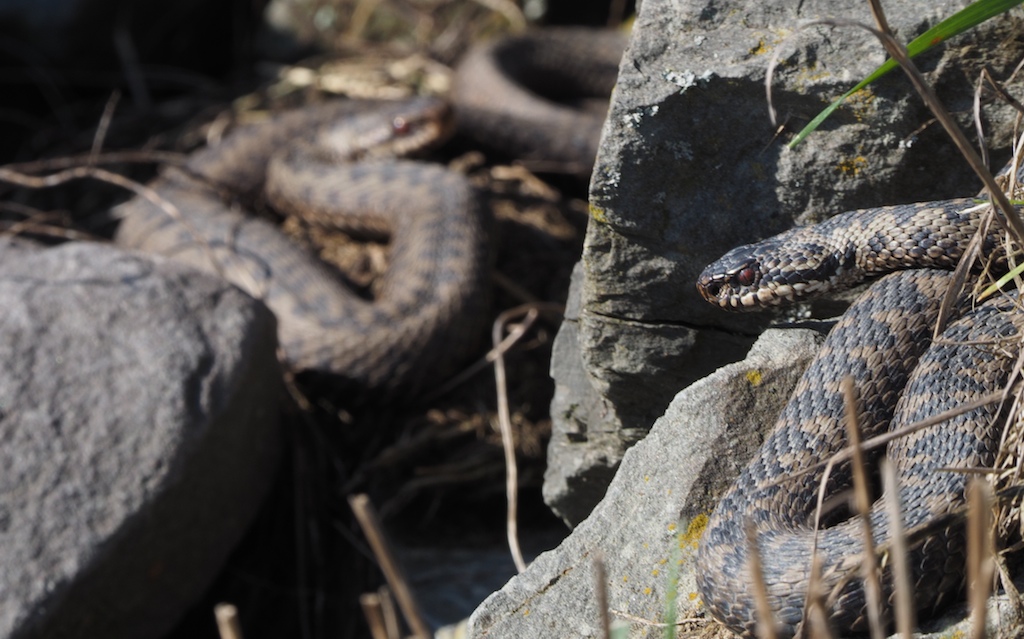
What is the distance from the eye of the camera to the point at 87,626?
4.09 metres

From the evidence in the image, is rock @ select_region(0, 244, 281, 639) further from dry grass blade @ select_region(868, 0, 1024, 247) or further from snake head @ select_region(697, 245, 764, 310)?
dry grass blade @ select_region(868, 0, 1024, 247)

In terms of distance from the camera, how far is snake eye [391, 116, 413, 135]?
7.37 metres

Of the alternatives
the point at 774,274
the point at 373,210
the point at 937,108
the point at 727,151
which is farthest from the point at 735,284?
the point at 373,210

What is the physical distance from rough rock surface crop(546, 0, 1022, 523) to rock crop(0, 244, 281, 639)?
1862 millimetres

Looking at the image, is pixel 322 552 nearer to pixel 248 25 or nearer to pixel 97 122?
pixel 97 122

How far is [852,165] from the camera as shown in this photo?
3252 millimetres

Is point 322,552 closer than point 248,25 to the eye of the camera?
Yes

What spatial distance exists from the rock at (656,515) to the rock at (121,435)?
1.89m

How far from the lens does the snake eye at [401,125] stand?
7.37 metres

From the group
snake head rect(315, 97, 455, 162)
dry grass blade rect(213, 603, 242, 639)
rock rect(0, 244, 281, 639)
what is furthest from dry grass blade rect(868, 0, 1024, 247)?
snake head rect(315, 97, 455, 162)

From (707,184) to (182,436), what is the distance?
2373mm

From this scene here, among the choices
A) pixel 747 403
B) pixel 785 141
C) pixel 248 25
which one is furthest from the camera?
pixel 248 25

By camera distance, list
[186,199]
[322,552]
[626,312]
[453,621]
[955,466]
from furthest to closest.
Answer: [186,199] → [322,552] → [453,621] → [626,312] → [955,466]

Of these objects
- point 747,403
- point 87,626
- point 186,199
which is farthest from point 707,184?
point 186,199
